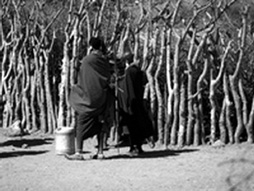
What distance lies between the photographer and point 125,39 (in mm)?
10320

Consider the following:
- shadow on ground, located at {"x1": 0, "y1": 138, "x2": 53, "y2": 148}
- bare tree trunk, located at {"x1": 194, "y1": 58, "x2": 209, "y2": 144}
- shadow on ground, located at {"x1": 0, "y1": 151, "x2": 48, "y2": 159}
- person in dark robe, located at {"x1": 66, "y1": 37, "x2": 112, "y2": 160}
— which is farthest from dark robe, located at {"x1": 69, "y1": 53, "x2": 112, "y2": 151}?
shadow on ground, located at {"x1": 0, "y1": 138, "x2": 53, "y2": 148}

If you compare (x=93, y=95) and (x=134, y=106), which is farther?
(x=134, y=106)

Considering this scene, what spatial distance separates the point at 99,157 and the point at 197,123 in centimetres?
188

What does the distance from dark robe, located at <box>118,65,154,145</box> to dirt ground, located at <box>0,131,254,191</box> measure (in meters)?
0.36

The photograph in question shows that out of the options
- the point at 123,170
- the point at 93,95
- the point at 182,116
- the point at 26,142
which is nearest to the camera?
the point at 123,170

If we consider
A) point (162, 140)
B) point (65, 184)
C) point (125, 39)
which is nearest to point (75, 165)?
→ point (65, 184)

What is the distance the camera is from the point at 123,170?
7.54 meters

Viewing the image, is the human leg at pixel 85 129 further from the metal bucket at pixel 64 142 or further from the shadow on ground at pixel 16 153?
the shadow on ground at pixel 16 153

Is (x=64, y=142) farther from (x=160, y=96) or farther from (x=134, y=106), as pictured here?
(x=160, y=96)

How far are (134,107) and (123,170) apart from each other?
161 centimetres

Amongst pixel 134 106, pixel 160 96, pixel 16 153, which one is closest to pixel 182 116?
pixel 160 96

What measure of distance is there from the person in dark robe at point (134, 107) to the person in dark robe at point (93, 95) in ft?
1.43

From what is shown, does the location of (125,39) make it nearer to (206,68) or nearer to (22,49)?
(206,68)

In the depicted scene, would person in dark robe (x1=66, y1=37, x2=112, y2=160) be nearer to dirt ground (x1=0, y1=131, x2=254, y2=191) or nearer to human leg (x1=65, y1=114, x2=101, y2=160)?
human leg (x1=65, y1=114, x2=101, y2=160)
